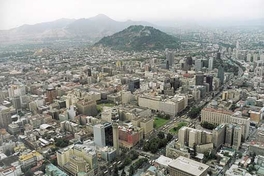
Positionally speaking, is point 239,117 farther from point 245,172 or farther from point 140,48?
point 140,48


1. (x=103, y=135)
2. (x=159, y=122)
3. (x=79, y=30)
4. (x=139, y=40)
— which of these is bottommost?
(x=159, y=122)

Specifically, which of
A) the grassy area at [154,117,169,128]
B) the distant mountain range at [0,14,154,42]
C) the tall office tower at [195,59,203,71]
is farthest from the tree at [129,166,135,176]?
the distant mountain range at [0,14,154,42]

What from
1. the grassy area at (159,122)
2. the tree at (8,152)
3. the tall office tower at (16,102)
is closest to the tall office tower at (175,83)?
the grassy area at (159,122)

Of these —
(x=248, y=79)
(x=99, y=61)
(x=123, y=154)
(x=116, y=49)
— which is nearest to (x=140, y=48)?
(x=116, y=49)

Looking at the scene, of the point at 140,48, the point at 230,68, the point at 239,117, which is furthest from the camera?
the point at 140,48

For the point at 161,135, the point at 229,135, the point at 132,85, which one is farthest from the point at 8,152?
the point at 132,85

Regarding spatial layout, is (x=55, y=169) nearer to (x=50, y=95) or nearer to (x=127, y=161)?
(x=127, y=161)

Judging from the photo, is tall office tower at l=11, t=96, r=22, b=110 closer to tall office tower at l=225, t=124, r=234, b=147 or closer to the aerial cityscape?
the aerial cityscape
